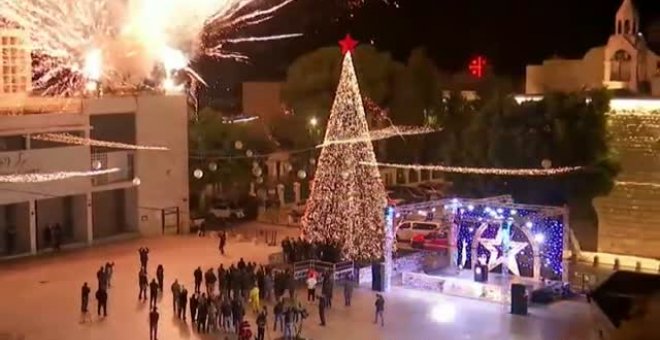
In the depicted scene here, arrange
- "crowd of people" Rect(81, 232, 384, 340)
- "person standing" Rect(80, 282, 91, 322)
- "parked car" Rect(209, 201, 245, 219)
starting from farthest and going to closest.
Result: "parked car" Rect(209, 201, 245, 219), "person standing" Rect(80, 282, 91, 322), "crowd of people" Rect(81, 232, 384, 340)

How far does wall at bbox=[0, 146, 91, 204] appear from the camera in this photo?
2938 centimetres

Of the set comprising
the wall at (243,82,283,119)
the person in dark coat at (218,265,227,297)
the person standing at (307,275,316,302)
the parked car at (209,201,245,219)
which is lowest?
the person standing at (307,275,316,302)

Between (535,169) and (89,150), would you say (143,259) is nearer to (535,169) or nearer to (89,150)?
(89,150)

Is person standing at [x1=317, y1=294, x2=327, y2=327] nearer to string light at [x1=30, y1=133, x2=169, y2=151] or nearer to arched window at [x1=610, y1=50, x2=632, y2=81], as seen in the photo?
string light at [x1=30, y1=133, x2=169, y2=151]

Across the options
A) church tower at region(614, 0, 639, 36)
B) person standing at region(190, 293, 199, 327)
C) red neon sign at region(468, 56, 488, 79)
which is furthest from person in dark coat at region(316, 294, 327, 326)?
red neon sign at region(468, 56, 488, 79)

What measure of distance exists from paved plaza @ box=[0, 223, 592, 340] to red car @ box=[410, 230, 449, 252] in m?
4.67

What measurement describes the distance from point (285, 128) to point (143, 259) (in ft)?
63.3

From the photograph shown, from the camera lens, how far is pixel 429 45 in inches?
2115

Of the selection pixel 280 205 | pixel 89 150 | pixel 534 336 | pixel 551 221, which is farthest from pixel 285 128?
pixel 534 336

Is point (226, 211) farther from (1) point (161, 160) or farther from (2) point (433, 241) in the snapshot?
(2) point (433, 241)

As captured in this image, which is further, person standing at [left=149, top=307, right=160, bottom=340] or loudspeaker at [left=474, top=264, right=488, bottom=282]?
loudspeaker at [left=474, top=264, right=488, bottom=282]

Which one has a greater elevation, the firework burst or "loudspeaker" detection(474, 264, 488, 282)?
the firework burst

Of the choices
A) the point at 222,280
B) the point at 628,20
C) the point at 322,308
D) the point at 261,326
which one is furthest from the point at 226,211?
the point at 261,326

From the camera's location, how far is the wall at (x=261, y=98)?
167 feet
